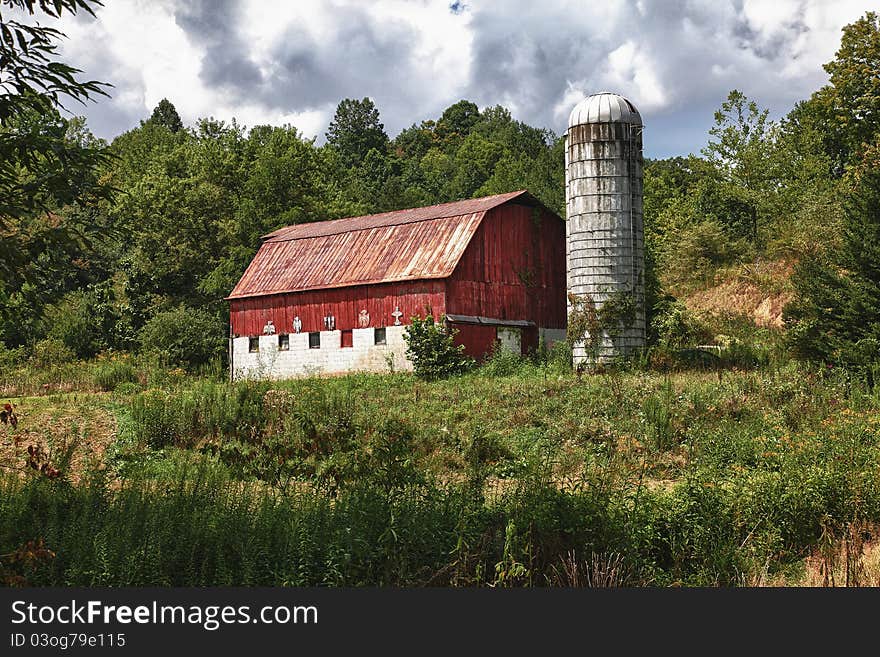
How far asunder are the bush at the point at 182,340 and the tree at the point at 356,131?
5755 centimetres

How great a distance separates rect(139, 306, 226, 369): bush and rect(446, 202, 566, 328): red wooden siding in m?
11.4

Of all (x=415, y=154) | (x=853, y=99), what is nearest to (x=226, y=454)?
(x=853, y=99)

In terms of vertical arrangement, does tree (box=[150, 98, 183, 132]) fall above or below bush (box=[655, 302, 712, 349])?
above

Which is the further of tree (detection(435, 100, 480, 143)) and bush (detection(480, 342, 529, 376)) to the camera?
tree (detection(435, 100, 480, 143))

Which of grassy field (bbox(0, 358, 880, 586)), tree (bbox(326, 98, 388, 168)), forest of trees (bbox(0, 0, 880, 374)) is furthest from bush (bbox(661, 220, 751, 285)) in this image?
tree (bbox(326, 98, 388, 168))

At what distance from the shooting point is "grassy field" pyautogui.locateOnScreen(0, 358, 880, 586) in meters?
9.12

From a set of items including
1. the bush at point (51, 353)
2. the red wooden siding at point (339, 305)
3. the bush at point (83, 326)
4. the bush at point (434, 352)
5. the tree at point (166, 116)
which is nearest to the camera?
the bush at point (434, 352)

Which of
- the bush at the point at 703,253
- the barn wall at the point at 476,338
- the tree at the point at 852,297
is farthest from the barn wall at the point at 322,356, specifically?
the bush at the point at 703,253

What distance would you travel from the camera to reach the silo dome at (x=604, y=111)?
2845 cm

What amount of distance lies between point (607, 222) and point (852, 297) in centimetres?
781

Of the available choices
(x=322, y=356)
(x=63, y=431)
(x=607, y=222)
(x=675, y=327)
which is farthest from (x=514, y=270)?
(x=63, y=431)

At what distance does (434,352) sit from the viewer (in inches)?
1092

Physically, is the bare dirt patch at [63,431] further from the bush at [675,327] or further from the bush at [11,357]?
the bush at [675,327]

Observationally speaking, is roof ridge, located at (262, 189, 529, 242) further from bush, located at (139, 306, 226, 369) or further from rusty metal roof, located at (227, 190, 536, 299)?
bush, located at (139, 306, 226, 369)
